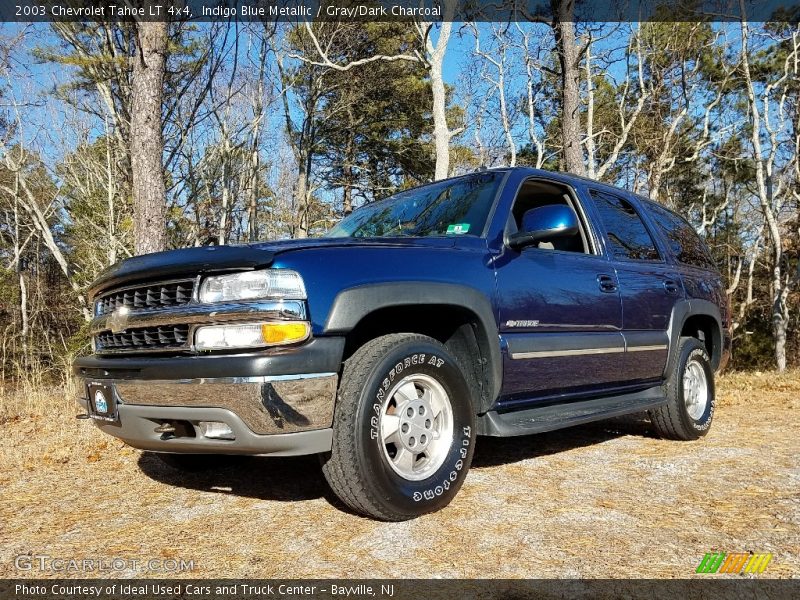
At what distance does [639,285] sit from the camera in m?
4.43

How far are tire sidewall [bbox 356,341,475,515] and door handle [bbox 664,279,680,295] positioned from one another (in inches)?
98.5

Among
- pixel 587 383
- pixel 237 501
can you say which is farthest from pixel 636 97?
pixel 237 501

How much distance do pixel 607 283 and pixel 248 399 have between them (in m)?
2.70

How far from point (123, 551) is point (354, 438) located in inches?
43.2

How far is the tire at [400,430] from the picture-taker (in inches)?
103

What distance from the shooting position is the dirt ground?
2330 mm

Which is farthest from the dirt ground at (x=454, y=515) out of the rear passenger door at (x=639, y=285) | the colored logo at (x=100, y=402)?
the rear passenger door at (x=639, y=285)

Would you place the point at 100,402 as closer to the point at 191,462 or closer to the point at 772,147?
the point at 191,462

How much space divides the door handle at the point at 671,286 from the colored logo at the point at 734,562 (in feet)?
8.91

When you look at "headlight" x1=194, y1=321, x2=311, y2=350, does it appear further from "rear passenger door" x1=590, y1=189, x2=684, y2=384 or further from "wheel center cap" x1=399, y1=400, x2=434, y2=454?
"rear passenger door" x1=590, y1=189, x2=684, y2=384

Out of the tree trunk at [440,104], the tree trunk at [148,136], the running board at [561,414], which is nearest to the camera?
the running board at [561,414]

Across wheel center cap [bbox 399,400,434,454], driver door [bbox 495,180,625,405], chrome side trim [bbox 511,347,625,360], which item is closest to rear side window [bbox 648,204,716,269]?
driver door [bbox 495,180,625,405]

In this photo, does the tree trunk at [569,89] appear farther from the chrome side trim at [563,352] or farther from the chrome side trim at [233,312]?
the chrome side trim at [233,312]

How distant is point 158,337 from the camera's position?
2818mm
